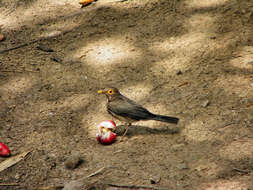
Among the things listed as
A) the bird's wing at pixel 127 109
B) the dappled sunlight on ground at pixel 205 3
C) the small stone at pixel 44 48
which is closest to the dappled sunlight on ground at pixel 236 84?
the bird's wing at pixel 127 109

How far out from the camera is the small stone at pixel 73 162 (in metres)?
4.16

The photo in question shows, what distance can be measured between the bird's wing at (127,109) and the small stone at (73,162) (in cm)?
89

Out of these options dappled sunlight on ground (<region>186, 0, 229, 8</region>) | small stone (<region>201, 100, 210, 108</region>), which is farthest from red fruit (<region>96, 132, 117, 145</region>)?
dappled sunlight on ground (<region>186, 0, 229, 8</region>)

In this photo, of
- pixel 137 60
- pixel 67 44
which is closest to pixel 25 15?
pixel 67 44

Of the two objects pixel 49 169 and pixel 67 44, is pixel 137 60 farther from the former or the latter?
pixel 49 169

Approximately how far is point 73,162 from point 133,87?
1882 millimetres

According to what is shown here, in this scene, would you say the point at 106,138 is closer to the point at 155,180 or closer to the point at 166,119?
the point at 166,119

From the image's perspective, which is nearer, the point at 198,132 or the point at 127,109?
the point at 198,132

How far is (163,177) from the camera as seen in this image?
152 inches

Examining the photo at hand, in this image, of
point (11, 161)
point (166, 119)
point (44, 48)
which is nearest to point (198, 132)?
point (166, 119)

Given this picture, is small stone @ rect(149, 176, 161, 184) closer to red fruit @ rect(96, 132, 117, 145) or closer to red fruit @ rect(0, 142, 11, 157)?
red fruit @ rect(96, 132, 117, 145)

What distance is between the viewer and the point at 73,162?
163 inches

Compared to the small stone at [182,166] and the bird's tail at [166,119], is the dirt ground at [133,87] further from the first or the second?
the bird's tail at [166,119]

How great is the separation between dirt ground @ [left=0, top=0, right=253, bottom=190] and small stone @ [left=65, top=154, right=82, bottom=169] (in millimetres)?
48
